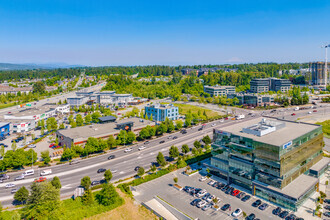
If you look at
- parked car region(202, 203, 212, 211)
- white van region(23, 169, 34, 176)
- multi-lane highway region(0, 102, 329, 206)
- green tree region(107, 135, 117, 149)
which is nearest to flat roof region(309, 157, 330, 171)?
parked car region(202, 203, 212, 211)

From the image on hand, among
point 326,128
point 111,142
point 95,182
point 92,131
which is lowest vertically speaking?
point 95,182

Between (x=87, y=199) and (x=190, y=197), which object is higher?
(x=87, y=199)

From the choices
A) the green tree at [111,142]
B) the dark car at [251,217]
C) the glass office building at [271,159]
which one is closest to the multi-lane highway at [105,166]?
the green tree at [111,142]

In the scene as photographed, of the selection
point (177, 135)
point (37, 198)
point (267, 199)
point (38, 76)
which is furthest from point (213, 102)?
point (38, 76)

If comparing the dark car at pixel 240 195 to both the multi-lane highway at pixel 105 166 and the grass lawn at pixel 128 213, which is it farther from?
the multi-lane highway at pixel 105 166

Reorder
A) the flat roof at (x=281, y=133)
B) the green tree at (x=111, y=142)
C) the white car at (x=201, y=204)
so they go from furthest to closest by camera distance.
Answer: the green tree at (x=111, y=142) → the flat roof at (x=281, y=133) → the white car at (x=201, y=204)

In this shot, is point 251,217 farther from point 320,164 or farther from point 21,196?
point 21,196

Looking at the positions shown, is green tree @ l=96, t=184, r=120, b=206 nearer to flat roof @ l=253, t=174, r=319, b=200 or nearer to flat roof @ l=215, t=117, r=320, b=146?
flat roof @ l=215, t=117, r=320, b=146

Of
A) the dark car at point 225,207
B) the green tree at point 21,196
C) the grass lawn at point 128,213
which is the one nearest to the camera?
the grass lawn at point 128,213

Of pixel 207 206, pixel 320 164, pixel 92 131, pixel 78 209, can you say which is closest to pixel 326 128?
pixel 320 164
